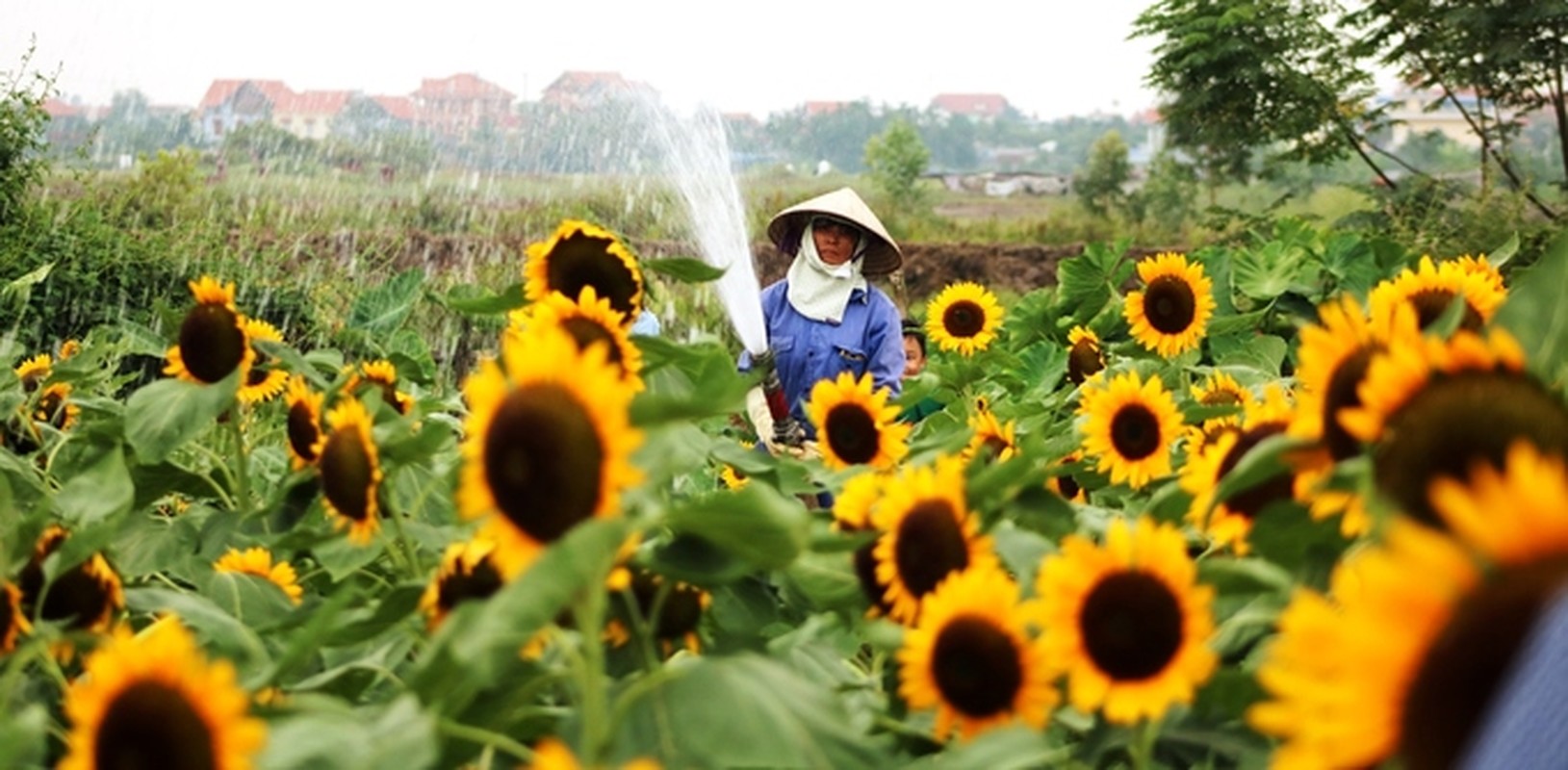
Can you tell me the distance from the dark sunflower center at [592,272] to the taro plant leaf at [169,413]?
276mm

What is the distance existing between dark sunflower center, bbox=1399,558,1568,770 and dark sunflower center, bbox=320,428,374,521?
719mm

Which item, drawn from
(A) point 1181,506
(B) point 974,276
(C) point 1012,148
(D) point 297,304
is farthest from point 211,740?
(C) point 1012,148

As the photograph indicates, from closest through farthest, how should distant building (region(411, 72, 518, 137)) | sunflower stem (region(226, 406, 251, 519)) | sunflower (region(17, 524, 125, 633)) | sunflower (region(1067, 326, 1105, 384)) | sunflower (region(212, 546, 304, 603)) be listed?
1. sunflower (region(17, 524, 125, 633))
2. sunflower (region(212, 546, 304, 603))
3. sunflower stem (region(226, 406, 251, 519))
4. sunflower (region(1067, 326, 1105, 384))
5. distant building (region(411, 72, 518, 137))

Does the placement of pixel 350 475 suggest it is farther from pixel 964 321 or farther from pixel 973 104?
pixel 973 104

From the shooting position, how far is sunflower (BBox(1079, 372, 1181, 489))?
153cm

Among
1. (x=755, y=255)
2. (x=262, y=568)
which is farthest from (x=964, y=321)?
(x=755, y=255)

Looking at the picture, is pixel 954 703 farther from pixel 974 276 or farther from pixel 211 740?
pixel 974 276

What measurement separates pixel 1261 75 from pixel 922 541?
22.6 meters

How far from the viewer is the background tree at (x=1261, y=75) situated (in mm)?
22016

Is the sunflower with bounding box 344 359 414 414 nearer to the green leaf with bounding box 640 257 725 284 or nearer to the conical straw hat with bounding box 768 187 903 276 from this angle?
the green leaf with bounding box 640 257 725 284

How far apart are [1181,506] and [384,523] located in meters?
0.50

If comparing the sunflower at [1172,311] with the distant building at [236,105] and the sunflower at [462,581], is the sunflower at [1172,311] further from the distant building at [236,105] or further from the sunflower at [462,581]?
the distant building at [236,105]

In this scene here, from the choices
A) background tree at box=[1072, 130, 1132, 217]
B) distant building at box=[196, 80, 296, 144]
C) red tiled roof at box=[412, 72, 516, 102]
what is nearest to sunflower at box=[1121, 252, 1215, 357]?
distant building at box=[196, 80, 296, 144]

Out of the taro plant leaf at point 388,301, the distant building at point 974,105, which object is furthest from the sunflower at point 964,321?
the distant building at point 974,105
